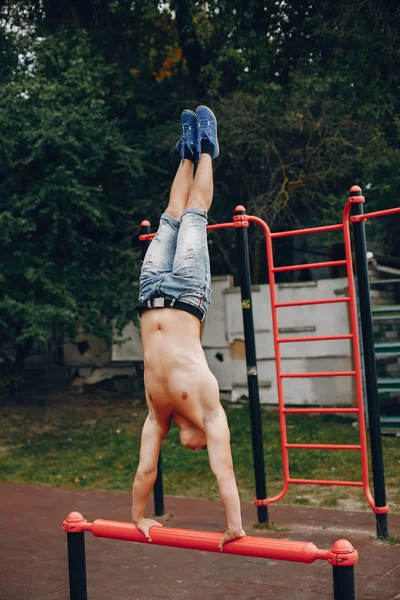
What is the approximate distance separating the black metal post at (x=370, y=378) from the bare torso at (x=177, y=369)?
7.53 ft

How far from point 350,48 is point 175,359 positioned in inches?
362

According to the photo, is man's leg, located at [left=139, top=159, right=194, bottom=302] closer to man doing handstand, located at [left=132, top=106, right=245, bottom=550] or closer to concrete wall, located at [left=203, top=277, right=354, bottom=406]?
man doing handstand, located at [left=132, top=106, right=245, bottom=550]

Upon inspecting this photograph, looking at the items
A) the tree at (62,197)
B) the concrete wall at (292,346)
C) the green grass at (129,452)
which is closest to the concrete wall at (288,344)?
the concrete wall at (292,346)

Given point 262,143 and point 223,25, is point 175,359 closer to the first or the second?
point 262,143

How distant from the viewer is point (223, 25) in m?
12.4

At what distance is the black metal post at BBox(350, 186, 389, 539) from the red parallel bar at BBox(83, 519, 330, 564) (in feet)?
7.66

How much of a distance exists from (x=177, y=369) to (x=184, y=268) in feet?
1.57

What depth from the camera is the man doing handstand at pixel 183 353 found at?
11.5 feet

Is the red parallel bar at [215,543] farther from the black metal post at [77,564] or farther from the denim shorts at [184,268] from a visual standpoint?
the denim shorts at [184,268]

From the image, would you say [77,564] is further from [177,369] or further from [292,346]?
[292,346]

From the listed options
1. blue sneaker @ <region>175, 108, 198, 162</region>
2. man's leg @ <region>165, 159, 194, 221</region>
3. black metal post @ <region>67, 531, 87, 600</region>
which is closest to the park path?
black metal post @ <region>67, 531, 87, 600</region>

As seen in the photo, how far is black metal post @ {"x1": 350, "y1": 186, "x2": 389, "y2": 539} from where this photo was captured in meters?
5.54

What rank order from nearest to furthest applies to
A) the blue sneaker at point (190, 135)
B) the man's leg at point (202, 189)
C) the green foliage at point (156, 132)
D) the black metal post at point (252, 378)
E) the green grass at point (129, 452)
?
the man's leg at point (202, 189), the blue sneaker at point (190, 135), the black metal post at point (252, 378), the green grass at point (129, 452), the green foliage at point (156, 132)

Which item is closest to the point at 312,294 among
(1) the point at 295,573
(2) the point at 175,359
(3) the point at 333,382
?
(3) the point at 333,382
